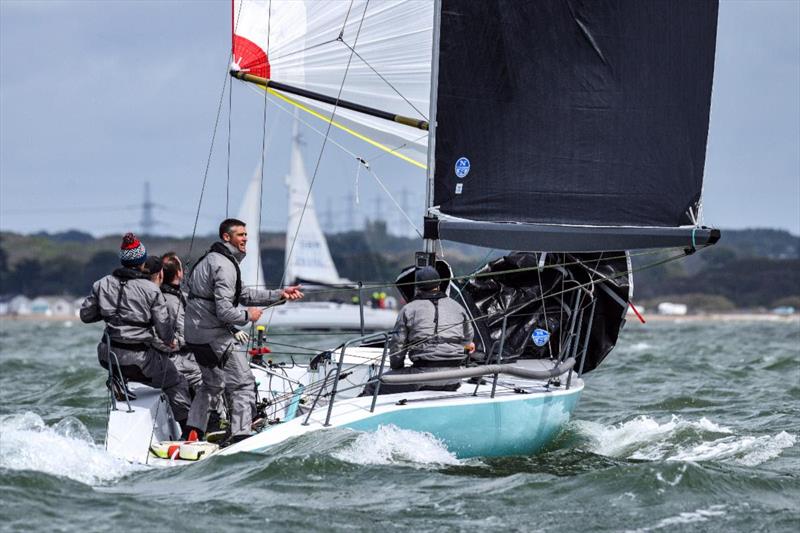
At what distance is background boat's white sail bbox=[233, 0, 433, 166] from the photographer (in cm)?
1223

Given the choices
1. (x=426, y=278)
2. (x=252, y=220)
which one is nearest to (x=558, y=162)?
(x=426, y=278)

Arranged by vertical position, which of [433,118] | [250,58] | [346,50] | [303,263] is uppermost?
[346,50]

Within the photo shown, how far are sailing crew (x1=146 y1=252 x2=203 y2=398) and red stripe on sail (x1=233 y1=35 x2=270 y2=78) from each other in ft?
10.3

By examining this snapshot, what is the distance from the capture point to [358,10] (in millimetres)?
12227

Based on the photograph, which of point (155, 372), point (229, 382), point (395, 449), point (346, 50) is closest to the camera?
point (395, 449)

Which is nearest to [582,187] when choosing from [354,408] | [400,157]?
[354,408]

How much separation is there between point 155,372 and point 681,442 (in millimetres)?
4248

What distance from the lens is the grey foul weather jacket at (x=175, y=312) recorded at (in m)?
9.05

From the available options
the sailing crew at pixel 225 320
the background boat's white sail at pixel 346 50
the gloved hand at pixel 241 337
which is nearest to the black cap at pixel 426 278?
the sailing crew at pixel 225 320

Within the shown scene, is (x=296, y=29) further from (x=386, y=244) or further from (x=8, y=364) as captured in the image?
(x=386, y=244)

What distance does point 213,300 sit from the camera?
848cm

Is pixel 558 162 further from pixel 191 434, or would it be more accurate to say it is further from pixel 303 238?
pixel 303 238

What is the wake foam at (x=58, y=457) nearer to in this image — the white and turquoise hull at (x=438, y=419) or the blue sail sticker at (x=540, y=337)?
the white and turquoise hull at (x=438, y=419)

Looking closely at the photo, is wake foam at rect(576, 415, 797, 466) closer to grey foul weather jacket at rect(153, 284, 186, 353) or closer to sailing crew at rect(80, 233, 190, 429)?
grey foul weather jacket at rect(153, 284, 186, 353)
